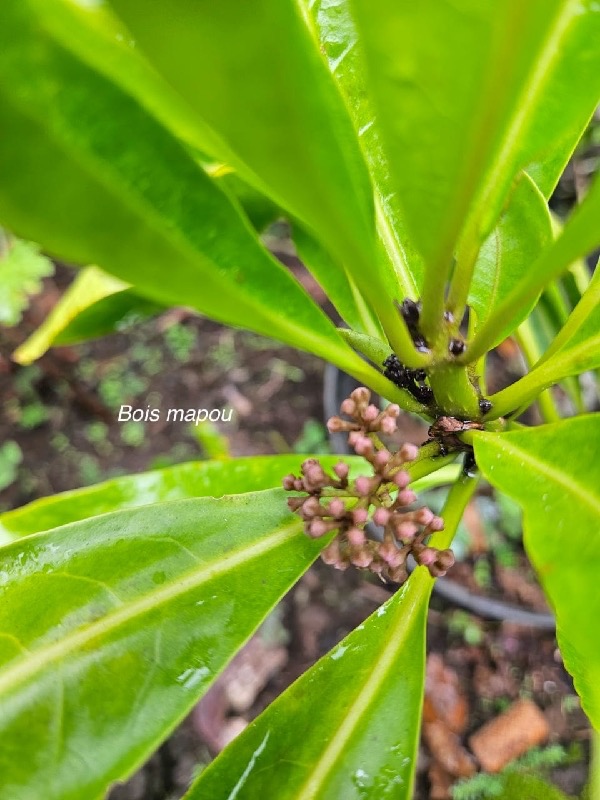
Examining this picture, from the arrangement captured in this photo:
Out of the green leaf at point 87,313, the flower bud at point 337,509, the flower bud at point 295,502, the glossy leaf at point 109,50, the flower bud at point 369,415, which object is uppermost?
the glossy leaf at point 109,50

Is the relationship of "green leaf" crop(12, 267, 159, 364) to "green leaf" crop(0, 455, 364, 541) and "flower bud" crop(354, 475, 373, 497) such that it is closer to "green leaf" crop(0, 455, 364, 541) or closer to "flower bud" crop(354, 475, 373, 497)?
"green leaf" crop(0, 455, 364, 541)

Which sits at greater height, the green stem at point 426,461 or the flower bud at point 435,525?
the green stem at point 426,461

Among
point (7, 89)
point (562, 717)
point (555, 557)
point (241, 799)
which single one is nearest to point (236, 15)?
point (7, 89)

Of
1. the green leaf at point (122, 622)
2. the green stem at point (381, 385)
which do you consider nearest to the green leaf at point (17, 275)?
the green leaf at point (122, 622)

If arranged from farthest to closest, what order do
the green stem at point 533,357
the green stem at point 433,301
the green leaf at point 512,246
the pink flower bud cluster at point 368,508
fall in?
1. the green stem at point 533,357
2. the green leaf at point 512,246
3. the pink flower bud cluster at point 368,508
4. the green stem at point 433,301

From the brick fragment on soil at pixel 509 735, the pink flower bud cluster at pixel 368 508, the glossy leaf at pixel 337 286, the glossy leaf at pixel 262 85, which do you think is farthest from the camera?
the brick fragment on soil at pixel 509 735

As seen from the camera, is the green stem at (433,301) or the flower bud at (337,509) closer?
the green stem at (433,301)

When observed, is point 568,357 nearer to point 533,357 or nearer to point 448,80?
point 448,80

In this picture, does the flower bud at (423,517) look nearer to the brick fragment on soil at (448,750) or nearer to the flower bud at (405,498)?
the flower bud at (405,498)
